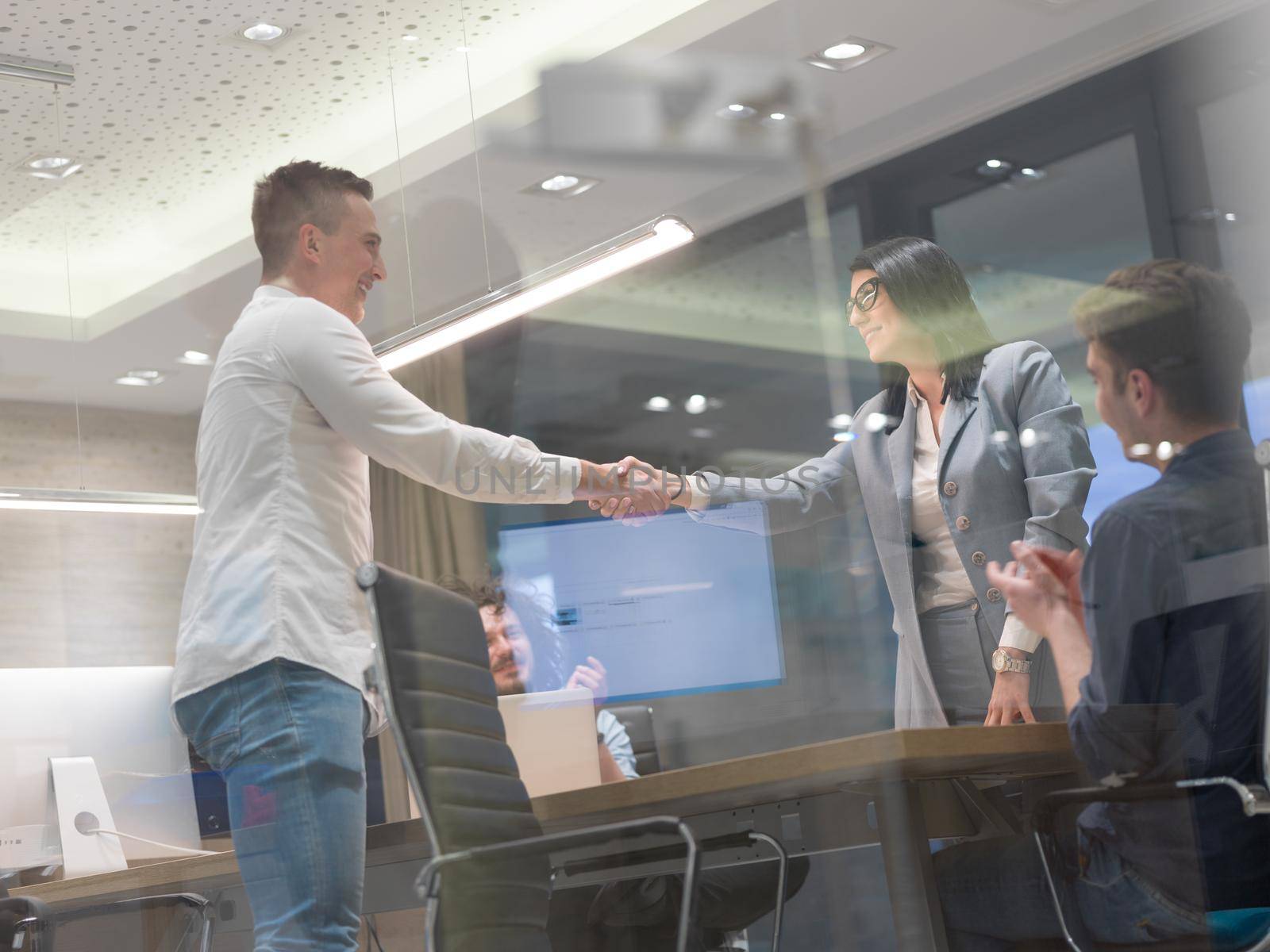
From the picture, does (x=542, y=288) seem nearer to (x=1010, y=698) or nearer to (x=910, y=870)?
(x=1010, y=698)

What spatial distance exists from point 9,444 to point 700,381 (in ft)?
5.79

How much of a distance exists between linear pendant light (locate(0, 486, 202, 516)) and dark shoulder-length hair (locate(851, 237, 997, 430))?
1596mm

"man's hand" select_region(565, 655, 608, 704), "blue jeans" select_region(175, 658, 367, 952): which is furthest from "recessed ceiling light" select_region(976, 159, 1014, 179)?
"blue jeans" select_region(175, 658, 367, 952)

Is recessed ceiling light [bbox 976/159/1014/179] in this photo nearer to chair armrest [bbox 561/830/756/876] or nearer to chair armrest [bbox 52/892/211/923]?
chair armrest [bbox 561/830/756/876]

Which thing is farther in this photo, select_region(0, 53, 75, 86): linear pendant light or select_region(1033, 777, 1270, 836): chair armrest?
select_region(0, 53, 75, 86): linear pendant light

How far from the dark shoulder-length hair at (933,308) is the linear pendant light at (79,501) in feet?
5.24

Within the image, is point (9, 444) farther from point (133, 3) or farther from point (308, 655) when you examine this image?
point (308, 655)

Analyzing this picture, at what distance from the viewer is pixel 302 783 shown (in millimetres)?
1954

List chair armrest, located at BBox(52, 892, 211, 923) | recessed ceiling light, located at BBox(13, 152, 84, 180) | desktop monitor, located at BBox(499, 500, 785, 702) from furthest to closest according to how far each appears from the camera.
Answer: recessed ceiling light, located at BBox(13, 152, 84, 180)
chair armrest, located at BBox(52, 892, 211, 923)
desktop monitor, located at BBox(499, 500, 785, 702)

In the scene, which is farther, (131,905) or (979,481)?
(131,905)

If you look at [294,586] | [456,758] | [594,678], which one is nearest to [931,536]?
[594,678]

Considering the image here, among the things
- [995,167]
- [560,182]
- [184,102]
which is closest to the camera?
[995,167]

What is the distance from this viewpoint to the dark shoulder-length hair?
2.19 m

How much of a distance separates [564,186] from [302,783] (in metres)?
1.52
